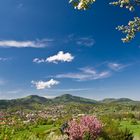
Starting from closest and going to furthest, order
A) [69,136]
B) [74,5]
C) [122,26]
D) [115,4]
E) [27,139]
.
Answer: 1. [74,5]
2. [115,4]
3. [122,26]
4. [27,139]
5. [69,136]

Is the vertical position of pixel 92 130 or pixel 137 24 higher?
pixel 137 24

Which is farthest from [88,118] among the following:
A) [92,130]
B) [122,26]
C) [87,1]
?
[87,1]

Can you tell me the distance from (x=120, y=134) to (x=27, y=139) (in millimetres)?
19292

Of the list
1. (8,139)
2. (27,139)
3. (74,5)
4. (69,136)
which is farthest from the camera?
(69,136)

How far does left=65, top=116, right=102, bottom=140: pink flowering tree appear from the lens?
1029 inches

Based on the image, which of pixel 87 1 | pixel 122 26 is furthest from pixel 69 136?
pixel 87 1

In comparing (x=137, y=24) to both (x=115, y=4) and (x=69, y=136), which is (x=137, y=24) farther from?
(x=69, y=136)

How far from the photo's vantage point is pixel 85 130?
1031 inches

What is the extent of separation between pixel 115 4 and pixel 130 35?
109 centimetres

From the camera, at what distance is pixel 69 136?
26.2 metres

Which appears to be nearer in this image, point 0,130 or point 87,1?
point 87,1

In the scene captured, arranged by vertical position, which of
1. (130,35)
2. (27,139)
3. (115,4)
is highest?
(115,4)

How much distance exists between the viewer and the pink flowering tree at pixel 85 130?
26.1m

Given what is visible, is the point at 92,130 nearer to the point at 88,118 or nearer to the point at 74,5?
the point at 88,118
